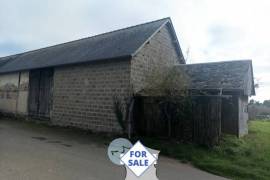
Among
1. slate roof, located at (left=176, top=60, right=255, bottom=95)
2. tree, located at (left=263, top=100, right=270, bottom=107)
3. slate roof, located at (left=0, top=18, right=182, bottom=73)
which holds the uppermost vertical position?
slate roof, located at (left=0, top=18, right=182, bottom=73)

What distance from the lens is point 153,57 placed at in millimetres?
14789

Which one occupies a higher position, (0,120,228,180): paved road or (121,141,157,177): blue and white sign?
(121,141,157,177): blue and white sign

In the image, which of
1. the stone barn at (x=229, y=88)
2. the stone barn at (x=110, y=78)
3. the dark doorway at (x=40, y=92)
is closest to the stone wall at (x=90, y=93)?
the stone barn at (x=110, y=78)

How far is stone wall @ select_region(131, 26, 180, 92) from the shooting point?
13.1 meters

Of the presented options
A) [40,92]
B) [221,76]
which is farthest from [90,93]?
[221,76]

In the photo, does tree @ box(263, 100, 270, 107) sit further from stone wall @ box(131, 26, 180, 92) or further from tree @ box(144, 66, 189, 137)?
tree @ box(144, 66, 189, 137)

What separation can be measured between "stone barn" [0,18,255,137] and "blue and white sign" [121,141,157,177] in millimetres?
9559

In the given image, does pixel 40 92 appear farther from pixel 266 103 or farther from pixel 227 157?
pixel 266 103

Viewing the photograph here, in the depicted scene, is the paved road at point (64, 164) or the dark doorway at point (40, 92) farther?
the dark doorway at point (40, 92)

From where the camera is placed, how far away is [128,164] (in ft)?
9.73

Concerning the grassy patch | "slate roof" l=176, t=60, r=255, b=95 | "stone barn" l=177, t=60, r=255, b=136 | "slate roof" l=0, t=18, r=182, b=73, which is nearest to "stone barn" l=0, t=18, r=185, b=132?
"slate roof" l=0, t=18, r=182, b=73

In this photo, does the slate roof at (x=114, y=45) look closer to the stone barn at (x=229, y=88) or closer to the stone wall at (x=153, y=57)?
the stone wall at (x=153, y=57)

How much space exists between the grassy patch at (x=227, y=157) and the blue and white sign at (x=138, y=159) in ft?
16.4

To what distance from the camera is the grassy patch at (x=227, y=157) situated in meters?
7.39
